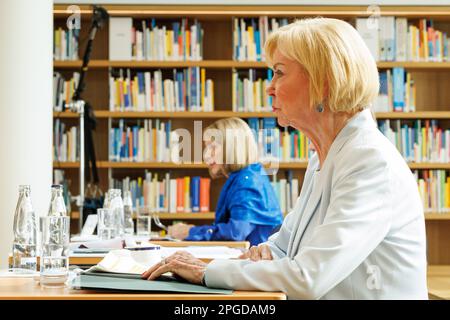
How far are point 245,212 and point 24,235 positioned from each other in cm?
145

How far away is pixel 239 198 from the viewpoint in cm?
314

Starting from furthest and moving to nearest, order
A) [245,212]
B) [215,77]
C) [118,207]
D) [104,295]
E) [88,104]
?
[215,77], [88,104], [245,212], [118,207], [104,295]

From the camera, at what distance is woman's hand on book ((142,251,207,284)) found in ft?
4.18

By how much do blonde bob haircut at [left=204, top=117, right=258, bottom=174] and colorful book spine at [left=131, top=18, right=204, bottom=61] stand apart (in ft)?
6.08

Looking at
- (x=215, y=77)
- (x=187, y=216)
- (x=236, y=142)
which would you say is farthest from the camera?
(x=215, y=77)

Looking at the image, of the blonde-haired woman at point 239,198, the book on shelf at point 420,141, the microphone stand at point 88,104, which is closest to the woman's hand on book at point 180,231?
the blonde-haired woman at point 239,198

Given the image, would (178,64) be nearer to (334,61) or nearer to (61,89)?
(61,89)

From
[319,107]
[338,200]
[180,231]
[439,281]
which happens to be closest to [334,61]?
[319,107]

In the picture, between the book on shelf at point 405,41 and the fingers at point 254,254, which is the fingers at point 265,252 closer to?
the fingers at point 254,254

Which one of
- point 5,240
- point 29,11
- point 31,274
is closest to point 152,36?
point 29,11

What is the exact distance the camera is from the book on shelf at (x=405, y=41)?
5.13m

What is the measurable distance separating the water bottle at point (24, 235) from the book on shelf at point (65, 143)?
3372 mm

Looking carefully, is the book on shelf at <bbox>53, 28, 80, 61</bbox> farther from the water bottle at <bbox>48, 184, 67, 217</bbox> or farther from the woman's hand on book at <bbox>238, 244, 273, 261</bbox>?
the woman's hand on book at <bbox>238, 244, 273, 261</bbox>

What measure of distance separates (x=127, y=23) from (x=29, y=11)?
2.77 m
